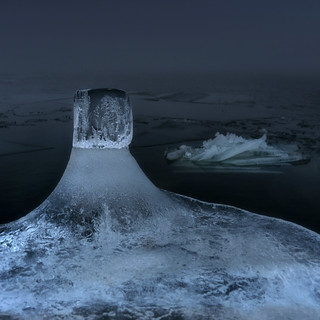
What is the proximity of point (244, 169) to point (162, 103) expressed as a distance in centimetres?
665

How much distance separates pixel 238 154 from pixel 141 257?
301cm

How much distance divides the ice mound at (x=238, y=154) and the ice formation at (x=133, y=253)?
1875 mm

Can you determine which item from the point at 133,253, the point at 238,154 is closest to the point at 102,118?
the point at 133,253

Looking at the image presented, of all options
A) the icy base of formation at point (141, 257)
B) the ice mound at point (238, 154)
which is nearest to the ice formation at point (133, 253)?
the icy base of formation at point (141, 257)

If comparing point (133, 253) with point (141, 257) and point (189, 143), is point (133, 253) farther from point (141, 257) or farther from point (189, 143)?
point (189, 143)

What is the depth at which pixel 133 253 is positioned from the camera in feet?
7.95

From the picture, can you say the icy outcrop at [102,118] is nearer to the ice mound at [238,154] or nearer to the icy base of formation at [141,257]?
→ the icy base of formation at [141,257]

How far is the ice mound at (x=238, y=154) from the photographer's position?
5070 millimetres

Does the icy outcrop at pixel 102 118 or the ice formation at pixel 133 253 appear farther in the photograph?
the icy outcrop at pixel 102 118

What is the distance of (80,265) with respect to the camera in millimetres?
2295

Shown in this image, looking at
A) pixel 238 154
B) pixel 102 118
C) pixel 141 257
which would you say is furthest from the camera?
pixel 238 154

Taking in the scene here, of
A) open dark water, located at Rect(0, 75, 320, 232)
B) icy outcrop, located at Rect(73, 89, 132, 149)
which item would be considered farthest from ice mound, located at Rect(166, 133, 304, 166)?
icy outcrop, located at Rect(73, 89, 132, 149)

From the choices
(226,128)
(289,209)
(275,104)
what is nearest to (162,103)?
(275,104)

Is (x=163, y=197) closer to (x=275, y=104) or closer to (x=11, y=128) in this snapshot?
(x=11, y=128)
